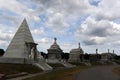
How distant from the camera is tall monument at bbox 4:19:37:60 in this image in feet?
175

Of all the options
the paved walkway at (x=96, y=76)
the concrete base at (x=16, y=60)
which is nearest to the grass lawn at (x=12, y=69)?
the concrete base at (x=16, y=60)

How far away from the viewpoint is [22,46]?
5397cm

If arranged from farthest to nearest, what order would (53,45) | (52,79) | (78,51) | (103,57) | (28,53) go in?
(103,57)
(78,51)
(53,45)
(28,53)
(52,79)

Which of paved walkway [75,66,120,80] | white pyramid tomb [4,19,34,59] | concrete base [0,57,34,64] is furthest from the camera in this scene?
white pyramid tomb [4,19,34,59]

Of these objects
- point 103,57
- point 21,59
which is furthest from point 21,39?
point 103,57

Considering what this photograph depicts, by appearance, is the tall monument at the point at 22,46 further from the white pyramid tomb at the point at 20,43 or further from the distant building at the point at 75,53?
the distant building at the point at 75,53

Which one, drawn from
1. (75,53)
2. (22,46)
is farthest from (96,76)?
(75,53)

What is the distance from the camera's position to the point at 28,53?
53.9m

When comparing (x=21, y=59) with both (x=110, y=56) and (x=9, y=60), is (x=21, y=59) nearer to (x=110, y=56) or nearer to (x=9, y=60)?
(x=9, y=60)

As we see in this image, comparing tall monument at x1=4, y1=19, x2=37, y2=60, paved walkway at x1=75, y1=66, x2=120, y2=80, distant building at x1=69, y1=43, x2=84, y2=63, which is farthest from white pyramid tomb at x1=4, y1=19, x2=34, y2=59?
distant building at x1=69, y1=43, x2=84, y2=63

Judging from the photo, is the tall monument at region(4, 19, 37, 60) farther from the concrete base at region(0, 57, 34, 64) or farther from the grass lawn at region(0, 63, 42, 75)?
the grass lawn at region(0, 63, 42, 75)

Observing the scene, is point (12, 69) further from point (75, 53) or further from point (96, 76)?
point (75, 53)

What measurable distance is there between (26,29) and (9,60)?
1072 cm

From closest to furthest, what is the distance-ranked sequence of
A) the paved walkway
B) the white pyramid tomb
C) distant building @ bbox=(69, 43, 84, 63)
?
the paved walkway
the white pyramid tomb
distant building @ bbox=(69, 43, 84, 63)
